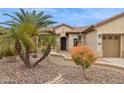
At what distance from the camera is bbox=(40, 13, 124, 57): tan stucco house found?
543 inches

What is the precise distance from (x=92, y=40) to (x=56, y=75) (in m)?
1.75

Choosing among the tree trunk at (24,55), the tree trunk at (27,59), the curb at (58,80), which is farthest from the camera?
the tree trunk at (27,59)

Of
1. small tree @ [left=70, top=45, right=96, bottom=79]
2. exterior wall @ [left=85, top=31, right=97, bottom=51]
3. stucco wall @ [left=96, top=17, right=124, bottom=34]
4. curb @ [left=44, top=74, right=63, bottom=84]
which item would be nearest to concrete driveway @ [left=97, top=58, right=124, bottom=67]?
small tree @ [left=70, top=45, right=96, bottom=79]

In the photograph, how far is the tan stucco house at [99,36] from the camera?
13.8 meters

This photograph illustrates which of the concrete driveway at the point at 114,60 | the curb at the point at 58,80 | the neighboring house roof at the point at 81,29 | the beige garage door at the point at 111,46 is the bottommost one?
the curb at the point at 58,80

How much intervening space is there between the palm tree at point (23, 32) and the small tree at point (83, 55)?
0.94 meters

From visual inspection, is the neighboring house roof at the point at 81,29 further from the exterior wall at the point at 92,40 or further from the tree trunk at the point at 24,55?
the tree trunk at the point at 24,55

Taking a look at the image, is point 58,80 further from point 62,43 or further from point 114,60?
point 114,60

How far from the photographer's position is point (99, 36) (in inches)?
578

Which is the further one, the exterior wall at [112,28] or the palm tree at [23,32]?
the exterior wall at [112,28]

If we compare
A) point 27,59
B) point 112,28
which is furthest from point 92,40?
point 27,59

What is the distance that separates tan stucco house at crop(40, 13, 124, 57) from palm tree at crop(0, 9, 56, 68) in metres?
0.48

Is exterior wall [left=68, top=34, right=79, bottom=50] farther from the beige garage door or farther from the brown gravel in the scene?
the beige garage door

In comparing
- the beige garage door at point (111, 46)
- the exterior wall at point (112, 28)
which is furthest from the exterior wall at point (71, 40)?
the beige garage door at point (111, 46)
